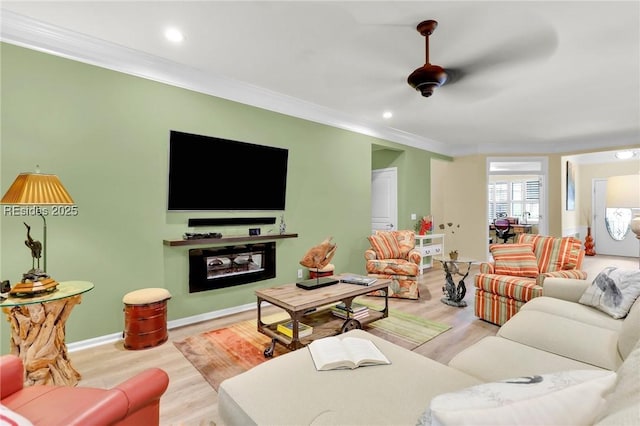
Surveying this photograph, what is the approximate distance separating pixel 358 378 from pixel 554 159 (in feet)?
25.2

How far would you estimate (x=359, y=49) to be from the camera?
9.39 feet

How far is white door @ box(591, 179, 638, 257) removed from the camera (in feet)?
26.0

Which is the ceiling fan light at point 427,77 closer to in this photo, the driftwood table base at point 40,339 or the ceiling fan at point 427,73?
the ceiling fan at point 427,73

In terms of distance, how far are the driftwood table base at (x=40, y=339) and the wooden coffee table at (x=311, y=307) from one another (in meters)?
1.42

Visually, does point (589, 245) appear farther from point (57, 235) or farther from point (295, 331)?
point (57, 235)

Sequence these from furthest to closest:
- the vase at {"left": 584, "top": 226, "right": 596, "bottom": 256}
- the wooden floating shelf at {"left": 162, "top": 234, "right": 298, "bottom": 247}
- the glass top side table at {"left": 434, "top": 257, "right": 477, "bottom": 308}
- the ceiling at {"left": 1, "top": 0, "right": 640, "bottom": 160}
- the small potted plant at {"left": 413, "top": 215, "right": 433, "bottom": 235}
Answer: the vase at {"left": 584, "top": 226, "right": 596, "bottom": 256} < the small potted plant at {"left": 413, "top": 215, "right": 433, "bottom": 235} < the glass top side table at {"left": 434, "top": 257, "right": 477, "bottom": 308} < the wooden floating shelf at {"left": 162, "top": 234, "right": 298, "bottom": 247} < the ceiling at {"left": 1, "top": 0, "right": 640, "bottom": 160}

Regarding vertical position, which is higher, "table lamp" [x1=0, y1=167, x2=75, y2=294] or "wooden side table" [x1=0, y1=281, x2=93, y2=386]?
"table lamp" [x1=0, y1=167, x2=75, y2=294]

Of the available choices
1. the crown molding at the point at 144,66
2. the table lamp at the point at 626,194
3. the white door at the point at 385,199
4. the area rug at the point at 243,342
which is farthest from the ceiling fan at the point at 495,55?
the white door at the point at 385,199

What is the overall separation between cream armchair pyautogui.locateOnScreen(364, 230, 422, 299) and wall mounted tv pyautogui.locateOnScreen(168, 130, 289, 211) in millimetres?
1600

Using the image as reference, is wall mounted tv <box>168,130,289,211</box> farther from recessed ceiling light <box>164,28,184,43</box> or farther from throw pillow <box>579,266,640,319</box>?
throw pillow <box>579,266,640,319</box>

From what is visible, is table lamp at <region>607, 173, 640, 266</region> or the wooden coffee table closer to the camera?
the wooden coffee table

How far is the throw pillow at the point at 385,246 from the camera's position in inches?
187

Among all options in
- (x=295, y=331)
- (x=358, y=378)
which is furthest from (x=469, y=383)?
(x=295, y=331)

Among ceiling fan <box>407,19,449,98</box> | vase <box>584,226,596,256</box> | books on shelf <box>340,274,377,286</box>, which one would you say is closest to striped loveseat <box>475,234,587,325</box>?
books on shelf <box>340,274,377,286</box>
